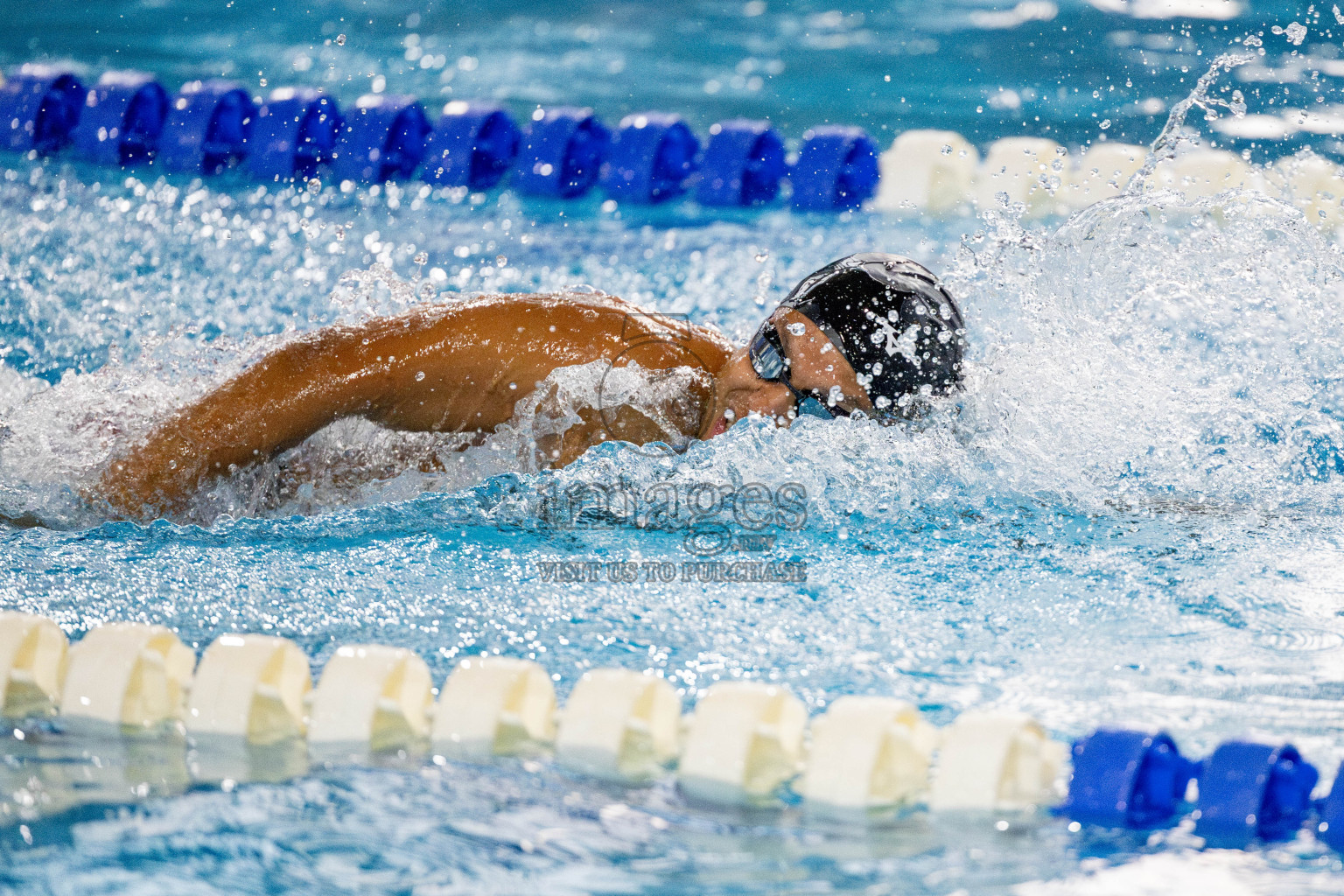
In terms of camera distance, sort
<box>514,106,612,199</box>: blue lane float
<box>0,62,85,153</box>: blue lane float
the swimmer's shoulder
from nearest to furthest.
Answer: the swimmer's shoulder < <box>514,106,612,199</box>: blue lane float < <box>0,62,85,153</box>: blue lane float

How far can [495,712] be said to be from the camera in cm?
172

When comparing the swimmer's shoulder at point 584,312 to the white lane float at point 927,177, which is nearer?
the swimmer's shoulder at point 584,312

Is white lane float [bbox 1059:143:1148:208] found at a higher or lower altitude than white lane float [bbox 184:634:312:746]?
higher

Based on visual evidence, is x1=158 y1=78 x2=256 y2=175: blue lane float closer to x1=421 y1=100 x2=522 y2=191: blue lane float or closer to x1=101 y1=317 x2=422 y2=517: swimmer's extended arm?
x1=421 y1=100 x2=522 y2=191: blue lane float

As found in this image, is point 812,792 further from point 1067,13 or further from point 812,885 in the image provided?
point 1067,13

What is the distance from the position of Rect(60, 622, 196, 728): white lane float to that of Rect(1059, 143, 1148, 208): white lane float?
411 centimetres

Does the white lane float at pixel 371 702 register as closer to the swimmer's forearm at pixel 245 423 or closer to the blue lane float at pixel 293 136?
the swimmer's forearm at pixel 245 423

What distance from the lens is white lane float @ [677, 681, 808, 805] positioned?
5.28 ft

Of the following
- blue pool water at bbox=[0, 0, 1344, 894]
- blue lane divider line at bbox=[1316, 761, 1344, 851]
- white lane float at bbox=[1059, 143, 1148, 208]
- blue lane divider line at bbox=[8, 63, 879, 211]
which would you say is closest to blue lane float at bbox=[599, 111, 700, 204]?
blue lane divider line at bbox=[8, 63, 879, 211]

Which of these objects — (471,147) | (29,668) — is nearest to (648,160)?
(471,147)

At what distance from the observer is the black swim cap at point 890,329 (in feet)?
7.48

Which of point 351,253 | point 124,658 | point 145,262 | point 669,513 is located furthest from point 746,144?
point 124,658

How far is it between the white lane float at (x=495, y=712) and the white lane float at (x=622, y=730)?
0.04 m

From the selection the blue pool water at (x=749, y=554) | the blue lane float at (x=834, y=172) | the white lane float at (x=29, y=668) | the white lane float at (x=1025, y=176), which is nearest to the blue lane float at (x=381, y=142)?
the blue pool water at (x=749, y=554)
